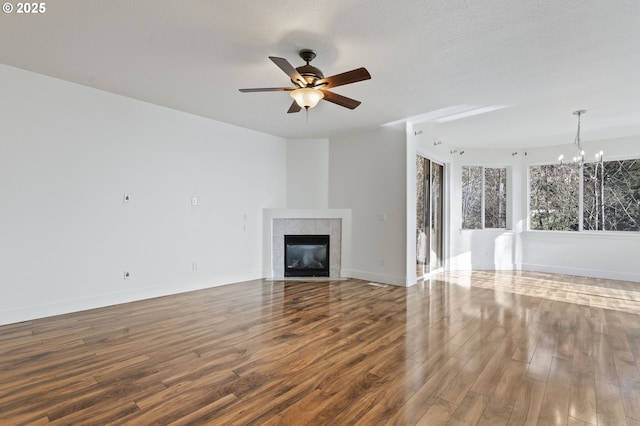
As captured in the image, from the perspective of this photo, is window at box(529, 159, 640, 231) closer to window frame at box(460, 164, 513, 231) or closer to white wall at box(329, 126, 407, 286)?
window frame at box(460, 164, 513, 231)

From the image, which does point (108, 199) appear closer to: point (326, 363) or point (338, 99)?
point (338, 99)

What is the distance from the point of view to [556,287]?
214 inches

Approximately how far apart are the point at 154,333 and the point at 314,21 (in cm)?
329

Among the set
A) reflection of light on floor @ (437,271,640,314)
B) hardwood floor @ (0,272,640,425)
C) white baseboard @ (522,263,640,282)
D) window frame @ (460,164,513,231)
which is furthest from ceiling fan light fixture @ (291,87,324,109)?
white baseboard @ (522,263,640,282)

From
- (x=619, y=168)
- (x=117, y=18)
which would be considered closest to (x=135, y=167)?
(x=117, y=18)

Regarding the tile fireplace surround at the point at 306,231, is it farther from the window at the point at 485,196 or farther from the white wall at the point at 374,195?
the window at the point at 485,196

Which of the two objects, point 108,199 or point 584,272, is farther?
point 584,272

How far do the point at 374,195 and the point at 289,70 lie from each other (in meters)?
3.45

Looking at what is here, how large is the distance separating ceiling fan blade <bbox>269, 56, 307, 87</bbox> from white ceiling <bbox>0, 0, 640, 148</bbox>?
31 cm

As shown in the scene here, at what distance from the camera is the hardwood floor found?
6.41 ft

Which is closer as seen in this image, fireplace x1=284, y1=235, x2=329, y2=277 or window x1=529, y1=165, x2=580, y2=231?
fireplace x1=284, y1=235, x2=329, y2=277

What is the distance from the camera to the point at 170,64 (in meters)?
3.26

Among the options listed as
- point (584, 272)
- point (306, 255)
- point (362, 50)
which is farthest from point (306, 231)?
point (584, 272)

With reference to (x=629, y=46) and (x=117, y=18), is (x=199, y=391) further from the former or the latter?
(x=629, y=46)
